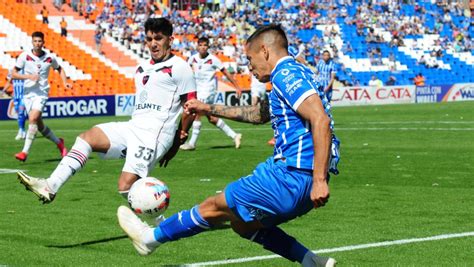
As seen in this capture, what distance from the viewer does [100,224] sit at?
10.9 m

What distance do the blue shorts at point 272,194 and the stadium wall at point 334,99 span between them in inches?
1089

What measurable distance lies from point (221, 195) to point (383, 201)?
5988 millimetres

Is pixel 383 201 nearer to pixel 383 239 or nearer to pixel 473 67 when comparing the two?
pixel 383 239

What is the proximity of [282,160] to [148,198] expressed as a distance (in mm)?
2046

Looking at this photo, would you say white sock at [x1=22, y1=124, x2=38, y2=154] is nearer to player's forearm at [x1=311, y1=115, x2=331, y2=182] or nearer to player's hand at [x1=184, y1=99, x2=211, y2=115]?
player's hand at [x1=184, y1=99, x2=211, y2=115]

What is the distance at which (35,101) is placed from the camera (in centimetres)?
1964

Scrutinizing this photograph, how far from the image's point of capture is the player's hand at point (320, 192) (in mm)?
6410

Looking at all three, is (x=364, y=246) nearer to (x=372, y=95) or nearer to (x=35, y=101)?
(x=35, y=101)

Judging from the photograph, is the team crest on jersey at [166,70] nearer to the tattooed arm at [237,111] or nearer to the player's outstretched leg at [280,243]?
the tattooed arm at [237,111]

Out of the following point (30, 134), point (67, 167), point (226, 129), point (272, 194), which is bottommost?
point (226, 129)

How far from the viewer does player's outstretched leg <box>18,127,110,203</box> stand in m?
9.67

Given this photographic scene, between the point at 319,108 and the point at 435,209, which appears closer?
the point at 319,108

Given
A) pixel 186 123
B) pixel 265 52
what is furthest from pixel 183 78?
pixel 265 52

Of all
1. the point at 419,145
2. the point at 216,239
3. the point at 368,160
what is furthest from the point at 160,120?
the point at 419,145
